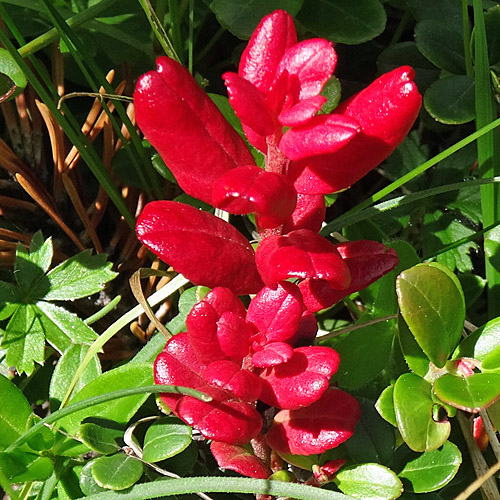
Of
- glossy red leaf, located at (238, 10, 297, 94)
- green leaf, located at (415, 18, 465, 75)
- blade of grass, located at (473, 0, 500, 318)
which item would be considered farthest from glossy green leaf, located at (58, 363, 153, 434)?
green leaf, located at (415, 18, 465, 75)

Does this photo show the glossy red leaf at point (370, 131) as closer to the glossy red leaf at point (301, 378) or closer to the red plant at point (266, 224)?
the red plant at point (266, 224)

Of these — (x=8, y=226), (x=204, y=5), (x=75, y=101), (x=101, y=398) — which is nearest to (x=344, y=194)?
(x=204, y=5)

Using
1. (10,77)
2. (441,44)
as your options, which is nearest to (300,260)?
(10,77)

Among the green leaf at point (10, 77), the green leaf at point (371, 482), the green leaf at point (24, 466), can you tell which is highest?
the green leaf at point (10, 77)

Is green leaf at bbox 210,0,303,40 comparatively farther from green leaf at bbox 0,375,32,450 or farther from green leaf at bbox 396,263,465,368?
green leaf at bbox 0,375,32,450

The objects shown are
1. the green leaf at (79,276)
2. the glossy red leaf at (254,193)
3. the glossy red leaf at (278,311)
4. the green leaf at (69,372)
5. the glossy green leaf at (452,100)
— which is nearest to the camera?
the glossy red leaf at (254,193)

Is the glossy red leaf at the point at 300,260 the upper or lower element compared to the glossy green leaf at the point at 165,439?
upper

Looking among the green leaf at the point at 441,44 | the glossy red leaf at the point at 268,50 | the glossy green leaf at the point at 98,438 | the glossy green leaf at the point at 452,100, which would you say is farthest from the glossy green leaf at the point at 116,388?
the green leaf at the point at 441,44
